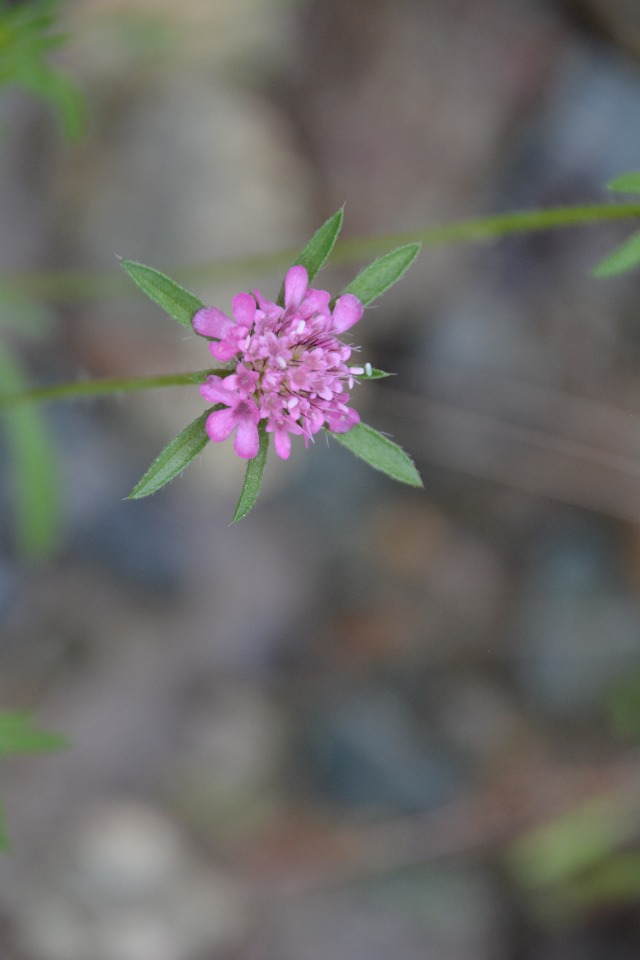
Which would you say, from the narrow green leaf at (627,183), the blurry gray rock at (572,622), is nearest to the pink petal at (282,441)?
the narrow green leaf at (627,183)

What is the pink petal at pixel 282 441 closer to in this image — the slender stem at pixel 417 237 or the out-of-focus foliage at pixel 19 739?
the slender stem at pixel 417 237

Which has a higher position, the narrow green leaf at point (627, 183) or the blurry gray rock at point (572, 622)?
the blurry gray rock at point (572, 622)

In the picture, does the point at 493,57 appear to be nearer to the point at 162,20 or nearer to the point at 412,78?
the point at 412,78

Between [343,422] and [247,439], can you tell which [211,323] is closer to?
[247,439]

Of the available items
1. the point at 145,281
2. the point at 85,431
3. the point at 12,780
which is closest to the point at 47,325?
the point at 85,431

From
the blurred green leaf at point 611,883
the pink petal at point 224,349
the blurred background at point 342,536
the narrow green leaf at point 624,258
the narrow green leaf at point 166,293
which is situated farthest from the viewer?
the blurred green leaf at point 611,883

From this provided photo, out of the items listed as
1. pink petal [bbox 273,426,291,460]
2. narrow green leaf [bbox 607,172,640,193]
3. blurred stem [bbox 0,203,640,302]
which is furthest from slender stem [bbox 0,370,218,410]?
narrow green leaf [bbox 607,172,640,193]

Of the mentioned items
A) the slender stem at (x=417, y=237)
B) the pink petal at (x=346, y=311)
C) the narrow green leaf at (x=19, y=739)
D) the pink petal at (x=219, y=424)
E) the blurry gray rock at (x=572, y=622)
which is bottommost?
the narrow green leaf at (x=19, y=739)
